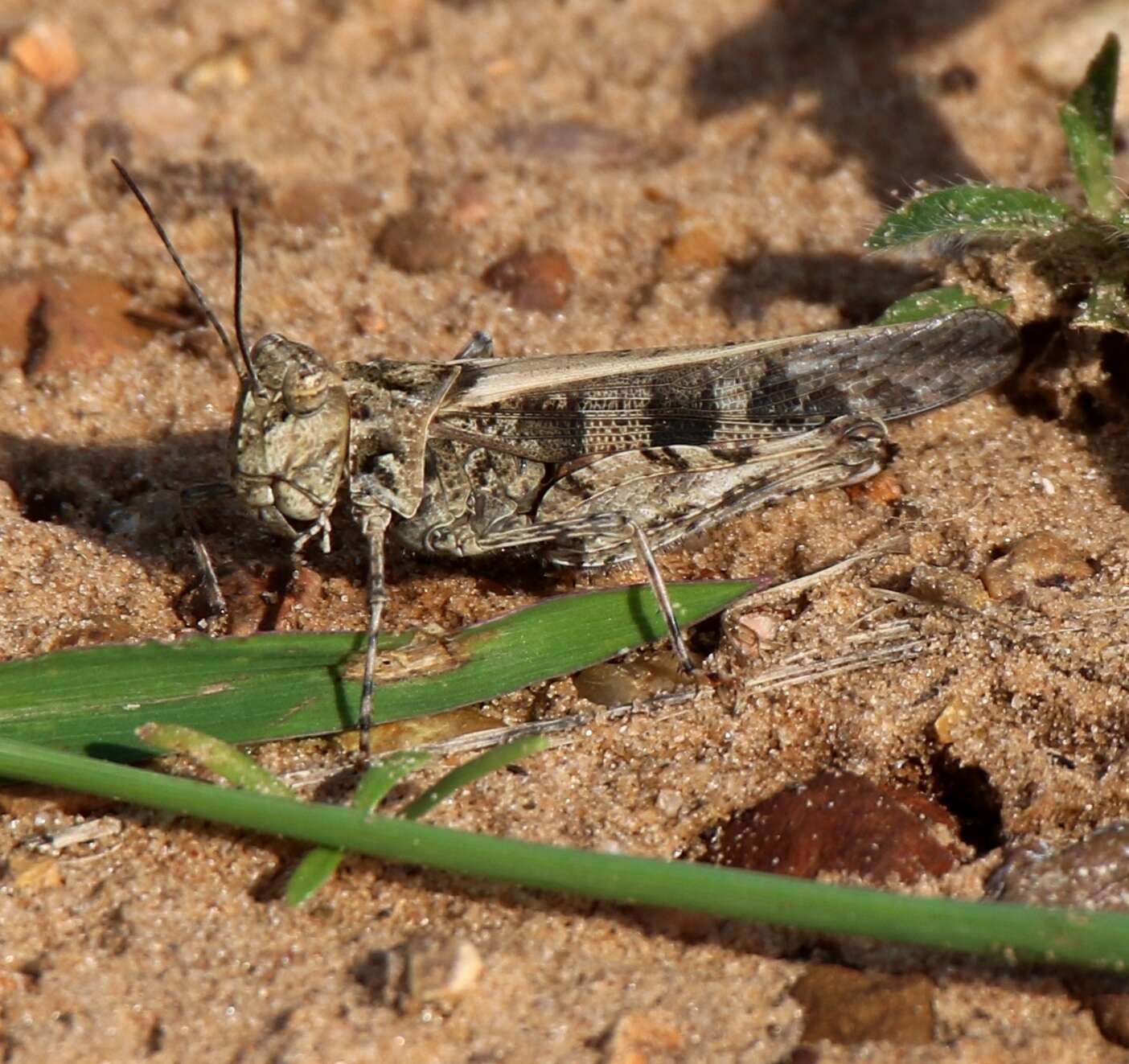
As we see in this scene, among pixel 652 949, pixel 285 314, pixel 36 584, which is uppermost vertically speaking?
pixel 285 314

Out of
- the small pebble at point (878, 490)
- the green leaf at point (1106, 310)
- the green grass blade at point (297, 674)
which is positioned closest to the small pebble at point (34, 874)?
the green grass blade at point (297, 674)

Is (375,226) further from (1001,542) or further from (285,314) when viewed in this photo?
(1001,542)

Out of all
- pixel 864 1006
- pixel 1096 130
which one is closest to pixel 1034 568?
pixel 864 1006

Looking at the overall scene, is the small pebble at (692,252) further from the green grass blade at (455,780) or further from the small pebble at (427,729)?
the green grass blade at (455,780)

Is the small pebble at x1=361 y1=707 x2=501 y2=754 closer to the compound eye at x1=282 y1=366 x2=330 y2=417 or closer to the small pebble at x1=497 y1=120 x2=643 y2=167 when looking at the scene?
the compound eye at x1=282 y1=366 x2=330 y2=417

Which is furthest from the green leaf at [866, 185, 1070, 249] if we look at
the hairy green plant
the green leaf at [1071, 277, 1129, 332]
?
the green leaf at [1071, 277, 1129, 332]

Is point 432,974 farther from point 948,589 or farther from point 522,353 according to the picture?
point 522,353

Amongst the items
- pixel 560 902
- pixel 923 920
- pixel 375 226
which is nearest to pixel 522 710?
pixel 560 902
